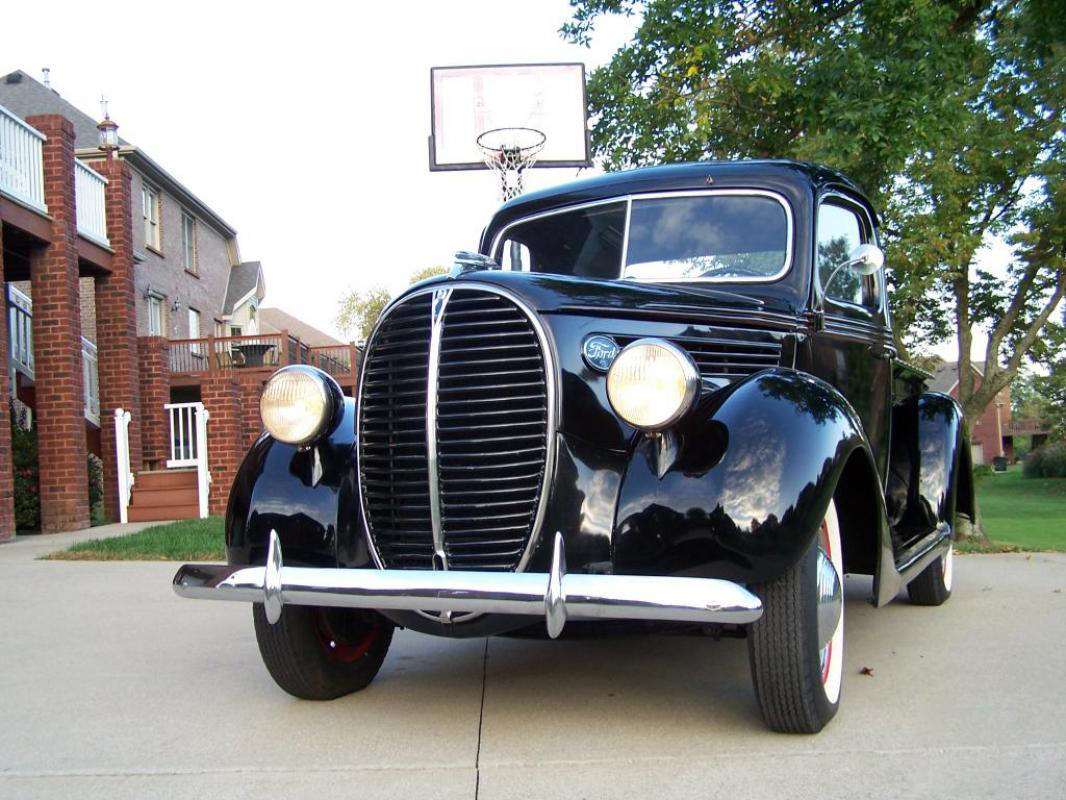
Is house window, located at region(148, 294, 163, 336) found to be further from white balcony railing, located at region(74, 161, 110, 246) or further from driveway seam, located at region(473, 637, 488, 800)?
driveway seam, located at region(473, 637, 488, 800)

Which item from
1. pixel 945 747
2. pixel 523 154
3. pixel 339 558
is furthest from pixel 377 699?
pixel 523 154

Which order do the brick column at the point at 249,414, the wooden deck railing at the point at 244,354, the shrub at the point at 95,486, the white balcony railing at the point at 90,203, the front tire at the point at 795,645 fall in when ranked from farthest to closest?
the wooden deck railing at the point at 244,354 < the brick column at the point at 249,414 < the shrub at the point at 95,486 < the white balcony railing at the point at 90,203 < the front tire at the point at 795,645

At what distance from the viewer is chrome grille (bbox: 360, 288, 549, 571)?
298 centimetres

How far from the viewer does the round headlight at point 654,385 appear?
2.86 m

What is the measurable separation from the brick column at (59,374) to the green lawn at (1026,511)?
9.24 m

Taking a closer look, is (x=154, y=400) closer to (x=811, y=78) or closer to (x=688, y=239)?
(x=811, y=78)

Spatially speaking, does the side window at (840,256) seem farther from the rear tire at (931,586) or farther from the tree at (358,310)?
the tree at (358,310)

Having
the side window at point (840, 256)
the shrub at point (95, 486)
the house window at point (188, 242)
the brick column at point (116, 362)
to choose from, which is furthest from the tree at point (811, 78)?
the house window at point (188, 242)

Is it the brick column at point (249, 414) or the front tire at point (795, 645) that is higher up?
the brick column at point (249, 414)

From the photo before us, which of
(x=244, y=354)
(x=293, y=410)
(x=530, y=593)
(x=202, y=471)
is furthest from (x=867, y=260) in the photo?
(x=244, y=354)

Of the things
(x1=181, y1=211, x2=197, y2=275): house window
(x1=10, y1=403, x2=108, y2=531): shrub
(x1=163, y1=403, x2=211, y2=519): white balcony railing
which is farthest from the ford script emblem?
(x1=181, y1=211, x2=197, y2=275): house window

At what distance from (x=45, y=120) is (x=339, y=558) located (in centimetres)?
990

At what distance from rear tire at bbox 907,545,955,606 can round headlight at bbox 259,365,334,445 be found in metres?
3.50

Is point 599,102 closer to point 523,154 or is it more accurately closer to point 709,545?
point 523,154
